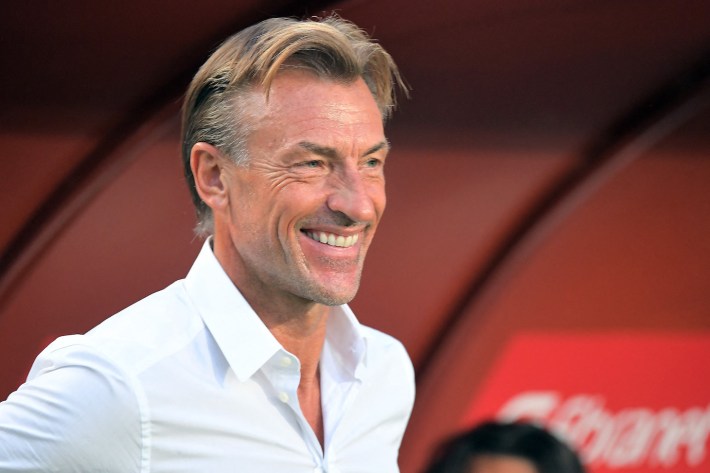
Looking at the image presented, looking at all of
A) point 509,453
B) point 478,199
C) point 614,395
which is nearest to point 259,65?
point 509,453

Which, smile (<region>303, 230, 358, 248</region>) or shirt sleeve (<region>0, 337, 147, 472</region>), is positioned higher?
smile (<region>303, 230, 358, 248</region>)

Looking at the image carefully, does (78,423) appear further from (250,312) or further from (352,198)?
(352,198)

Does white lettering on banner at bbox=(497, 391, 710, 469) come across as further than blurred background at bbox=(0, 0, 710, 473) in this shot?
Yes

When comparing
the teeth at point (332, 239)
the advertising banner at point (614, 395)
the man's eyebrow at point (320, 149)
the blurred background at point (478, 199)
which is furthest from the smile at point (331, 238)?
the advertising banner at point (614, 395)

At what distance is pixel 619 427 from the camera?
2.84 meters

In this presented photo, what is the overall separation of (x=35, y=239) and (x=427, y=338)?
3.11 ft

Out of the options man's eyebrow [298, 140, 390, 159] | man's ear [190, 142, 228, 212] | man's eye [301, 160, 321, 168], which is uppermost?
man's eyebrow [298, 140, 390, 159]

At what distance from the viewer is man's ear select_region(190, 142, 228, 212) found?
1747 mm

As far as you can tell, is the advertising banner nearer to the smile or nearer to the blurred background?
the blurred background

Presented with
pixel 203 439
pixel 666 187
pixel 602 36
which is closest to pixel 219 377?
pixel 203 439

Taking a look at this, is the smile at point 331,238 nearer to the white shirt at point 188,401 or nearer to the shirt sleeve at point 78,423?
the white shirt at point 188,401

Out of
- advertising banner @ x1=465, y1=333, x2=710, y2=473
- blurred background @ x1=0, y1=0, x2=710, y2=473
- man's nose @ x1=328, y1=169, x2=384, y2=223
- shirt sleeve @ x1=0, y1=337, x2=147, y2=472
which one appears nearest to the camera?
shirt sleeve @ x1=0, y1=337, x2=147, y2=472

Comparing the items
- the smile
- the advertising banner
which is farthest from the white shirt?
the advertising banner

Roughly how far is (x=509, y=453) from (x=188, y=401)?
440 mm
